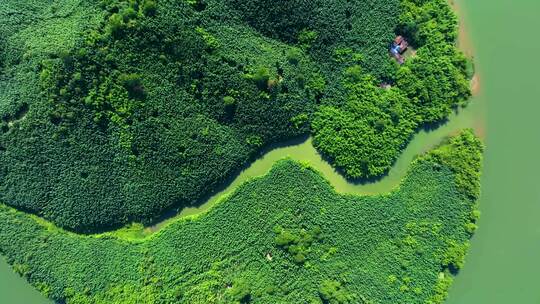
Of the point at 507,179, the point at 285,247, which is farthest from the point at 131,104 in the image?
the point at 507,179

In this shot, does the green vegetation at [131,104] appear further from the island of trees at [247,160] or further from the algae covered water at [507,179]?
the algae covered water at [507,179]

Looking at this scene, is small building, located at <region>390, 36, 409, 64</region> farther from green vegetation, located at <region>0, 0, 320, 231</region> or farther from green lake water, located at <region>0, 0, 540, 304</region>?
green vegetation, located at <region>0, 0, 320, 231</region>

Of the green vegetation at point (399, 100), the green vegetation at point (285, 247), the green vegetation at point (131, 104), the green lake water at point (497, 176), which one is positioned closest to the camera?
the green vegetation at point (131, 104)

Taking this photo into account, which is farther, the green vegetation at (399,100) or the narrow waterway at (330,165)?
the narrow waterway at (330,165)

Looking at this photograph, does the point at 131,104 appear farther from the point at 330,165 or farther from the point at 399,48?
the point at 399,48

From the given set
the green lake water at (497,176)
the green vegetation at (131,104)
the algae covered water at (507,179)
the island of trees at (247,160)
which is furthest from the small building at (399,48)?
the green vegetation at (131,104)

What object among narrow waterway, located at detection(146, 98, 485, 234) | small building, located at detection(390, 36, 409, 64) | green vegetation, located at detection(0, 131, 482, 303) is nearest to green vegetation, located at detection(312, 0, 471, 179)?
small building, located at detection(390, 36, 409, 64)
